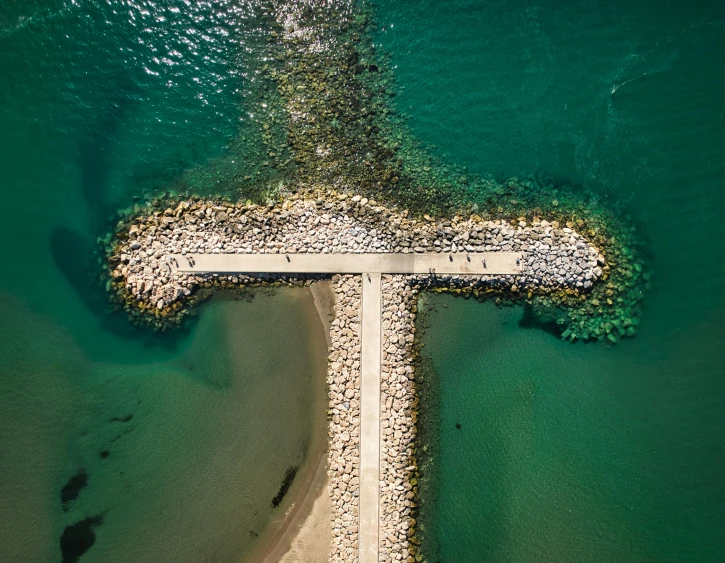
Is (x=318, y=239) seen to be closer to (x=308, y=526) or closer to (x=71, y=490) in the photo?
(x=308, y=526)

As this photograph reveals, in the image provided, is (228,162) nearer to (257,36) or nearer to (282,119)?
(282,119)

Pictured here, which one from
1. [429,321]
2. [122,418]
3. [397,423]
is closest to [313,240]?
[429,321]

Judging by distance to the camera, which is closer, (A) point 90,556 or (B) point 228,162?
(A) point 90,556

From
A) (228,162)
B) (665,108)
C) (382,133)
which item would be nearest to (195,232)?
(228,162)

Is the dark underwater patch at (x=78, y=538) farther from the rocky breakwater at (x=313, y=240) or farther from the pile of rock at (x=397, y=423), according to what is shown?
the pile of rock at (x=397, y=423)

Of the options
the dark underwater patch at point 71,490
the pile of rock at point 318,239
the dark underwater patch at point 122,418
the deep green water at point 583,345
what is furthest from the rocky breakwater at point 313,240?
the dark underwater patch at point 71,490
